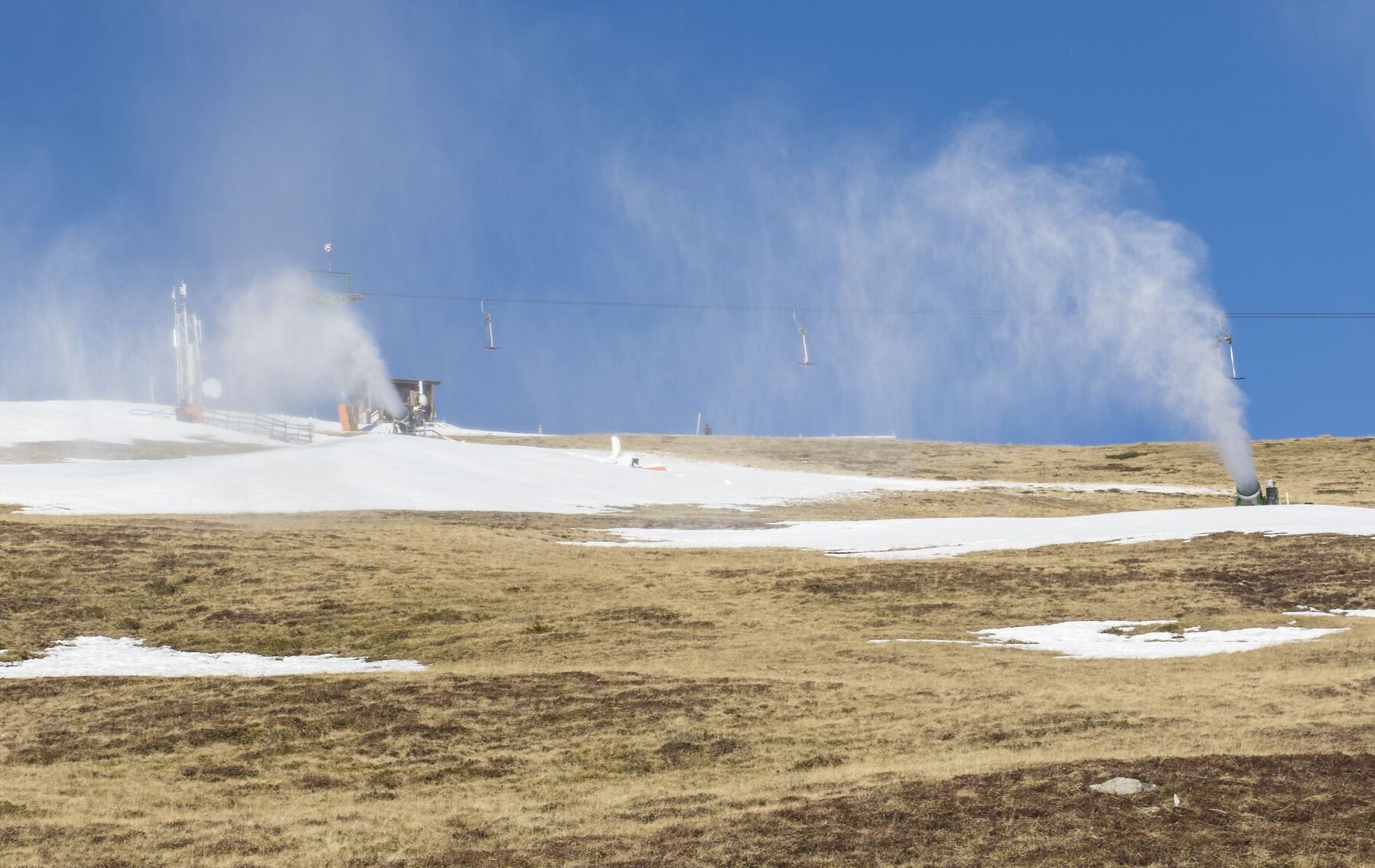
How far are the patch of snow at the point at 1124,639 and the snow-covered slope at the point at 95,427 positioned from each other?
203ft

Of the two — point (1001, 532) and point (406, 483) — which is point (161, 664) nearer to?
point (1001, 532)

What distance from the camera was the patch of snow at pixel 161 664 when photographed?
25312 millimetres

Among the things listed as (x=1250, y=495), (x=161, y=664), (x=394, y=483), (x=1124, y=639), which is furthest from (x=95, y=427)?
(x=1124, y=639)

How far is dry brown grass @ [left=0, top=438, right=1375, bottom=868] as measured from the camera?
12539 millimetres

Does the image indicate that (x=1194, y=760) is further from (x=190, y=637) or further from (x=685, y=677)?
(x=190, y=637)

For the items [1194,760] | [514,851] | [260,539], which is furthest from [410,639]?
[1194,760]

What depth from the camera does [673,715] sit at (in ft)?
65.0

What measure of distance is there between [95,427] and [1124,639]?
7281 centimetres

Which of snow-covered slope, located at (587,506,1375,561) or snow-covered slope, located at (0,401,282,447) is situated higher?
snow-covered slope, located at (0,401,282,447)

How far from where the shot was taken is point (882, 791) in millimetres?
13883

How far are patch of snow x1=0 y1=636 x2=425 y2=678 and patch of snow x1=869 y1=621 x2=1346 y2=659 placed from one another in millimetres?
11223

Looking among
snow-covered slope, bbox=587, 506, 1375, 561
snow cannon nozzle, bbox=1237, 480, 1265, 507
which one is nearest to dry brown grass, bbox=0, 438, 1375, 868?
snow-covered slope, bbox=587, 506, 1375, 561

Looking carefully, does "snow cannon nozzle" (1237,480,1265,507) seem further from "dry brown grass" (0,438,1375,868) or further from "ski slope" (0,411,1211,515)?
"ski slope" (0,411,1211,515)

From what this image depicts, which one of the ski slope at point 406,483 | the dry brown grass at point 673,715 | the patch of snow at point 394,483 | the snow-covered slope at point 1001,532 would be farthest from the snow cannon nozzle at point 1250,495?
the ski slope at point 406,483
